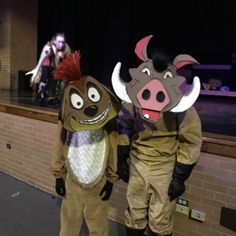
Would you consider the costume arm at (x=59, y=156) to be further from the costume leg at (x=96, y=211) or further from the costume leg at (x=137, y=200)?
the costume leg at (x=137, y=200)

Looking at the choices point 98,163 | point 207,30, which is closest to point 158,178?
point 98,163

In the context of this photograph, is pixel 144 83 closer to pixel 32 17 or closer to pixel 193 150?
pixel 193 150

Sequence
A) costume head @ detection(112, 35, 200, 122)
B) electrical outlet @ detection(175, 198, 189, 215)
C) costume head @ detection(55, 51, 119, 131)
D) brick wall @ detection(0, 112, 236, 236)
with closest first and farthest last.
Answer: costume head @ detection(112, 35, 200, 122) → costume head @ detection(55, 51, 119, 131) → brick wall @ detection(0, 112, 236, 236) → electrical outlet @ detection(175, 198, 189, 215)

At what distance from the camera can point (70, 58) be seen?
1.97 m

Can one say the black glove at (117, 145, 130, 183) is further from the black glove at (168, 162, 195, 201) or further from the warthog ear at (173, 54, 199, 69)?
the warthog ear at (173, 54, 199, 69)

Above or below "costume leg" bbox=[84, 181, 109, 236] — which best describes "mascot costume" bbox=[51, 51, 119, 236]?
above

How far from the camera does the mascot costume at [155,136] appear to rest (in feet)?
6.10

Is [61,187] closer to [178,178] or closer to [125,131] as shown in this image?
[125,131]

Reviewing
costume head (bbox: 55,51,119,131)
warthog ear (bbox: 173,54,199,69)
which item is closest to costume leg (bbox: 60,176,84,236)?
costume head (bbox: 55,51,119,131)

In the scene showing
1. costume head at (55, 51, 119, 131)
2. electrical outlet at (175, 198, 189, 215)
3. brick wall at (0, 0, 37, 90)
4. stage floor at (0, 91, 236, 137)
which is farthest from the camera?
brick wall at (0, 0, 37, 90)

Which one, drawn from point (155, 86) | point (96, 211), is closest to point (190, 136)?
point (155, 86)

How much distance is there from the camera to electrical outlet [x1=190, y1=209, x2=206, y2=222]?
243 cm

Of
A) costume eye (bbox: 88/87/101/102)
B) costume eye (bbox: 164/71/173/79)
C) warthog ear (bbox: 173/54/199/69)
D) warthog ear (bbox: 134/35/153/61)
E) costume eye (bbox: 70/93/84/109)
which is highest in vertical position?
warthog ear (bbox: 134/35/153/61)

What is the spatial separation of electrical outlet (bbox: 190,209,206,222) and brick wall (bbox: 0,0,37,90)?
24.1 ft
